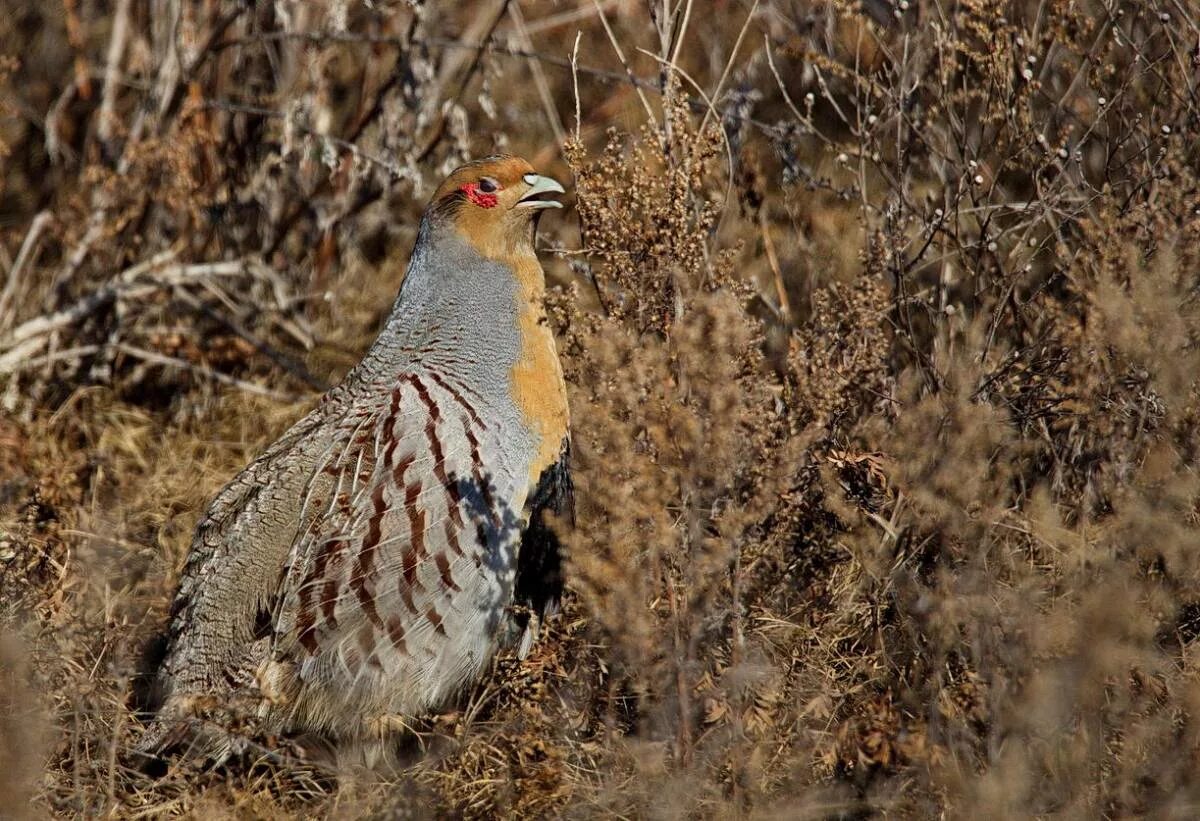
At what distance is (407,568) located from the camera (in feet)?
13.5

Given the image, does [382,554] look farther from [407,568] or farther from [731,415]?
[731,415]

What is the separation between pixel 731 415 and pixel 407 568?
1158 mm

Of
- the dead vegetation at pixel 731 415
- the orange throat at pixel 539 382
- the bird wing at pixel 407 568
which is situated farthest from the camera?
the orange throat at pixel 539 382

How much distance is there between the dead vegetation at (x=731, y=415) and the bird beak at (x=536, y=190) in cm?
30

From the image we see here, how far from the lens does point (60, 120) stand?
7.11 meters

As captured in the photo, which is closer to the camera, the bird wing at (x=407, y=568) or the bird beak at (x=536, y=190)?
the bird wing at (x=407, y=568)

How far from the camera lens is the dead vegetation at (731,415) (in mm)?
3479

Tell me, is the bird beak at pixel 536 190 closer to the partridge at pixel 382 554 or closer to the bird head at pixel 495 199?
the bird head at pixel 495 199

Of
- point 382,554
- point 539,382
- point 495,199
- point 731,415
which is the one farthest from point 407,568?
point 495,199

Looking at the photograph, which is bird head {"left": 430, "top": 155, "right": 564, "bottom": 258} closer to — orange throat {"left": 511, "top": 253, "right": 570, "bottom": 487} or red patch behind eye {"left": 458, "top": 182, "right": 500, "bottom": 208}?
red patch behind eye {"left": 458, "top": 182, "right": 500, "bottom": 208}

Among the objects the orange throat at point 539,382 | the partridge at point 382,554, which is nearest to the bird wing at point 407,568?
the partridge at point 382,554

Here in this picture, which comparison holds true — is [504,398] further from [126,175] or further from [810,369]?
[126,175]

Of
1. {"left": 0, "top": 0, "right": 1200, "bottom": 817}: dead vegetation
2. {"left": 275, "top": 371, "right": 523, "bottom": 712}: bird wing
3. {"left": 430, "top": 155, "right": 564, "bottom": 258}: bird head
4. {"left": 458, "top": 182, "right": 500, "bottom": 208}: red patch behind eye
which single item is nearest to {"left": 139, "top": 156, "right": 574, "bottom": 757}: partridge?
{"left": 275, "top": 371, "right": 523, "bottom": 712}: bird wing

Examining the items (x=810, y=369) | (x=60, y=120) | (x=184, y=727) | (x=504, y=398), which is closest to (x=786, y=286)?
(x=810, y=369)
